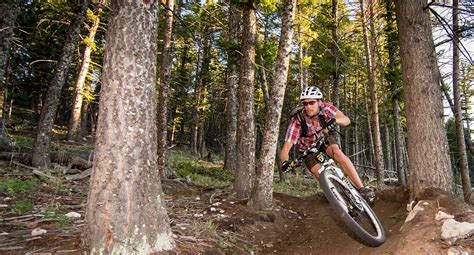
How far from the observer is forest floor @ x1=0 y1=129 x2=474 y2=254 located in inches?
170

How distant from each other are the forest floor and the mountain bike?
0.24 metres

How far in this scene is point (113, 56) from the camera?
4.18 metres

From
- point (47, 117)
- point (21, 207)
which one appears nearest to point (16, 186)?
point (21, 207)

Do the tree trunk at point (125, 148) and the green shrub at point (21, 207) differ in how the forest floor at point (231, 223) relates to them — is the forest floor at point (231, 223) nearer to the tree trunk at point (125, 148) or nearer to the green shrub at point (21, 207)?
the green shrub at point (21, 207)

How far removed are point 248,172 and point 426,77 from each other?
16.5ft

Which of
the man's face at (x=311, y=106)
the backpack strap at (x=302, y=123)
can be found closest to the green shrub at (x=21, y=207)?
the backpack strap at (x=302, y=123)

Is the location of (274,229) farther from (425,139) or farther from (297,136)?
(425,139)

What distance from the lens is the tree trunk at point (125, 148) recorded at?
13.3ft

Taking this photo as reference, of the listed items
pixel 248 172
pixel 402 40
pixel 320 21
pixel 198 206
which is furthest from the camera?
pixel 320 21

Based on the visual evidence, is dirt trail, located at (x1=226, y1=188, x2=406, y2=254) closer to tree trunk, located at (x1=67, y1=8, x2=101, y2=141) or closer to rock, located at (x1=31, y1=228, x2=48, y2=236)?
rock, located at (x1=31, y1=228, x2=48, y2=236)

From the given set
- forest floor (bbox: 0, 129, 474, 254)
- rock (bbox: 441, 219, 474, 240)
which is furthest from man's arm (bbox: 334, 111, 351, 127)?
rock (bbox: 441, 219, 474, 240)

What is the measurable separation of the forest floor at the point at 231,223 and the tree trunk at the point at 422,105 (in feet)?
1.37

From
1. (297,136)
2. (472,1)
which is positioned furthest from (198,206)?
(472,1)

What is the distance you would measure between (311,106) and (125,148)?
348 cm
